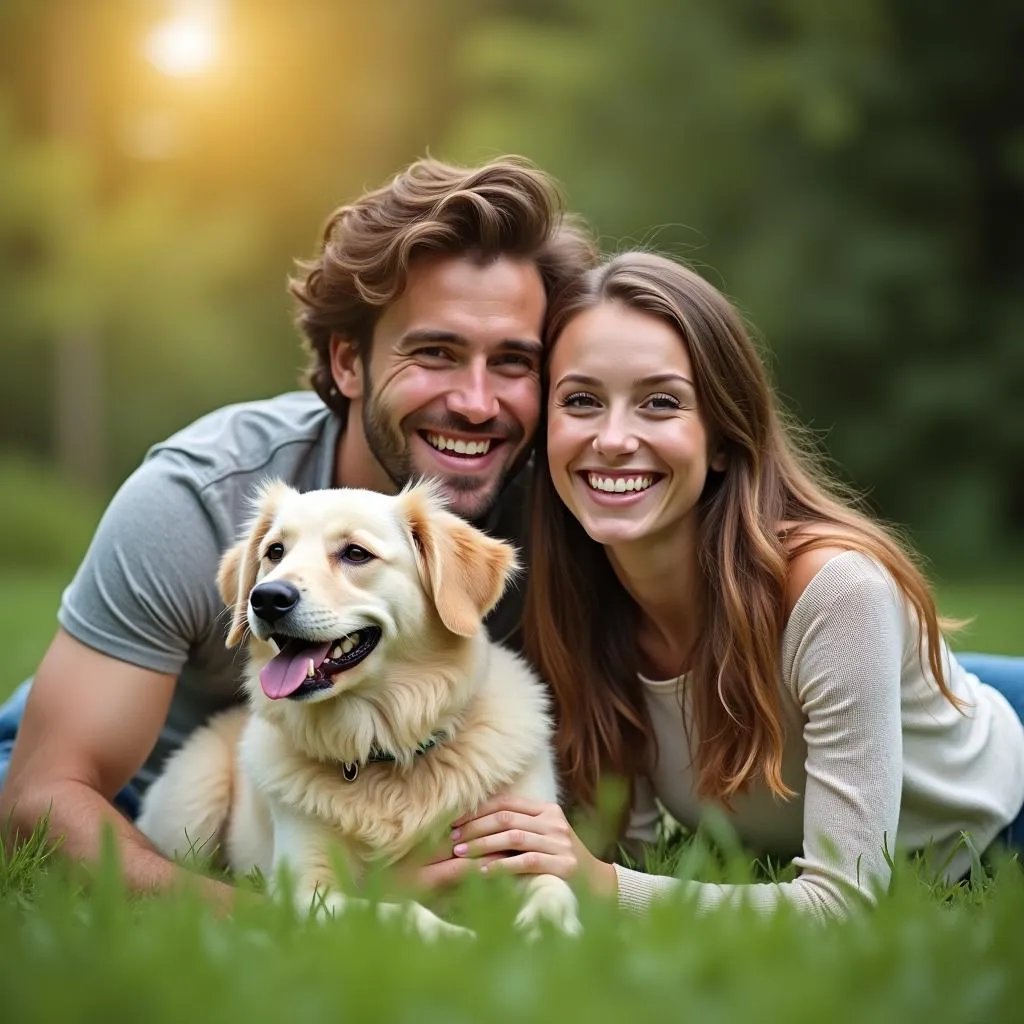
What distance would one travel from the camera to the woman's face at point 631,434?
10.9 feet

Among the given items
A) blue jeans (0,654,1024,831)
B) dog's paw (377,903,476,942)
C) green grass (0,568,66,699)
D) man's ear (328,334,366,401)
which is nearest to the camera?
dog's paw (377,903,476,942)

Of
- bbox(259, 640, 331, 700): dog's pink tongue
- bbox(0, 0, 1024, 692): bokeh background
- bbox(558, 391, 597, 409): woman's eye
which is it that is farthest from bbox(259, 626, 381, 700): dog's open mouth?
bbox(0, 0, 1024, 692): bokeh background

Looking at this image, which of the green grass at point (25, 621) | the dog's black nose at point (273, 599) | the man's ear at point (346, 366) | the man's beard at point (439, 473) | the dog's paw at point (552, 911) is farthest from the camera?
the green grass at point (25, 621)

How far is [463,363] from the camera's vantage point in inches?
148

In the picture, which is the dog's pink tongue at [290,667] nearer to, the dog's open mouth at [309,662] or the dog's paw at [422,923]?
the dog's open mouth at [309,662]

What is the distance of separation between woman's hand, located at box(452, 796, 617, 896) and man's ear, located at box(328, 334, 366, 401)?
4.90 ft

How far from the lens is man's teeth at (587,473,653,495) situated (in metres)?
3.36

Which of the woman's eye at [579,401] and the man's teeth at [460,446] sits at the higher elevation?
the woman's eye at [579,401]

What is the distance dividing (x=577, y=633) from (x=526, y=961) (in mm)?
1918

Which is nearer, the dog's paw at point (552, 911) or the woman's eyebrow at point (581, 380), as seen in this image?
the dog's paw at point (552, 911)

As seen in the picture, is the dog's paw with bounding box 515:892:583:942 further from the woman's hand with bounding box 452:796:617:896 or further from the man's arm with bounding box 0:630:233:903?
the man's arm with bounding box 0:630:233:903

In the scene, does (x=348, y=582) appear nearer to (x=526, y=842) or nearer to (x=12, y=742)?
(x=526, y=842)

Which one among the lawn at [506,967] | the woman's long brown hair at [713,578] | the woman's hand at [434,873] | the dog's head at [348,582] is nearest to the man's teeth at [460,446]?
the woman's long brown hair at [713,578]

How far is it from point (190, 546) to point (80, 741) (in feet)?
1.98
